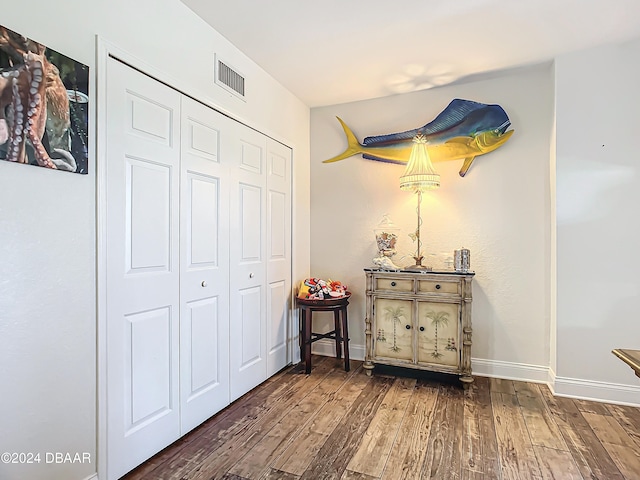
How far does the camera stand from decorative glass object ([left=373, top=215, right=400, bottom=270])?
3.16 meters

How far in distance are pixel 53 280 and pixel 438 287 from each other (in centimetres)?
251

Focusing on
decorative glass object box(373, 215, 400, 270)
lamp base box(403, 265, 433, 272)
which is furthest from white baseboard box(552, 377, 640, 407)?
decorative glass object box(373, 215, 400, 270)

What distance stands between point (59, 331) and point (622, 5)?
3.43 meters

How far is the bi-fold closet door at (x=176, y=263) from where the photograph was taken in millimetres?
1748

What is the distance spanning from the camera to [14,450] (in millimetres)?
1343

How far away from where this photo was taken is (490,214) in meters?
3.15

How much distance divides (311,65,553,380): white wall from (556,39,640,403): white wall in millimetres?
232

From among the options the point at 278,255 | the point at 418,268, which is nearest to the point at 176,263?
the point at 278,255

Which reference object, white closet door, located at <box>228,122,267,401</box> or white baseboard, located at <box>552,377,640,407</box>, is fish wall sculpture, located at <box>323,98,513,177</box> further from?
white baseboard, located at <box>552,377,640,407</box>

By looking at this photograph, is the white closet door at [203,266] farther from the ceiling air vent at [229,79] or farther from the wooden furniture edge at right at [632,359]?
the wooden furniture edge at right at [632,359]

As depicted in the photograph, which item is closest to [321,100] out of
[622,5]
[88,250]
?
[622,5]

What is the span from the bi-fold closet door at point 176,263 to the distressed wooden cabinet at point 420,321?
3.06ft

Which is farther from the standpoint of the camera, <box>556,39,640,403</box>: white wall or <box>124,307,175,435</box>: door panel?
<box>556,39,640,403</box>: white wall

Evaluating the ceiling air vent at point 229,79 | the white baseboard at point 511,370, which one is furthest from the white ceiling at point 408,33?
the white baseboard at point 511,370
